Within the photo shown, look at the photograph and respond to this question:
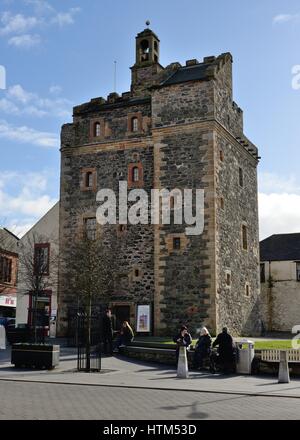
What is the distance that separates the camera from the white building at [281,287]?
46156 mm

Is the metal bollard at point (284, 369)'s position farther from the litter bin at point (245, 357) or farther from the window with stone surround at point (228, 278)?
the window with stone surround at point (228, 278)

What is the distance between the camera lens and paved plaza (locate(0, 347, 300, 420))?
34.7ft

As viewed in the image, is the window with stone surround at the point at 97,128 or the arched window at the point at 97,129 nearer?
the window with stone surround at the point at 97,128

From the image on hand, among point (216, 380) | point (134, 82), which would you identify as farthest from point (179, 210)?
point (216, 380)

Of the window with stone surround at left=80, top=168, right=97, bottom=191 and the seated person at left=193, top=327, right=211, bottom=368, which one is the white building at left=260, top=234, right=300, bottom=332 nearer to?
the window with stone surround at left=80, top=168, right=97, bottom=191

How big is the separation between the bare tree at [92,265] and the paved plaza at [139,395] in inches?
324

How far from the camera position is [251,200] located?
36344 mm

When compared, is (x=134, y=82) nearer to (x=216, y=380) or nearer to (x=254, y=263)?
(x=254, y=263)

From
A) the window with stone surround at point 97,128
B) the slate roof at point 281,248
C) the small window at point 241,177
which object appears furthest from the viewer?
the slate roof at point 281,248

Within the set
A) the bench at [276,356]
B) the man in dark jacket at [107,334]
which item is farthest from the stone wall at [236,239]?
the bench at [276,356]

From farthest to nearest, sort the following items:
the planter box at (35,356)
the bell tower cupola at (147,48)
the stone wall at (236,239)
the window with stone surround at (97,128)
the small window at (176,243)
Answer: the bell tower cupola at (147,48), the window with stone surround at (97,128), the stone wall at (236,239), the small window at (176,243), the planter box at (35,356)

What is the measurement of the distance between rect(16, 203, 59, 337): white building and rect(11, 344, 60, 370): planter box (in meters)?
14.0

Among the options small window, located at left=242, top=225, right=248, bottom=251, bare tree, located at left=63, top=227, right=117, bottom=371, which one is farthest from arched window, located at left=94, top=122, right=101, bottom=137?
small window, located at left=242, top=225, right=248, bottom=251
